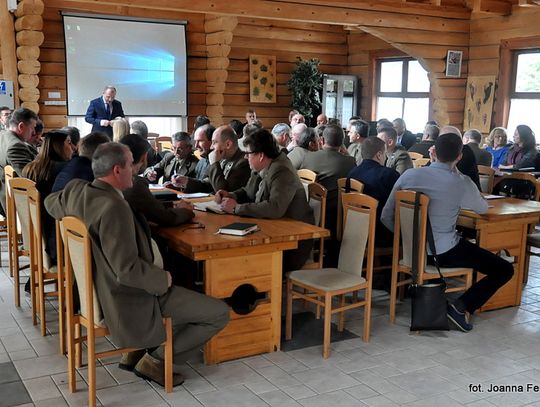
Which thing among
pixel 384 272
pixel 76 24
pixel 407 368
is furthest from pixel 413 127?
pixel 407 368

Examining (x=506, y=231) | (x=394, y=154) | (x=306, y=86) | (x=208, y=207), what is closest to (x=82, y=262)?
(x=208, y=207)

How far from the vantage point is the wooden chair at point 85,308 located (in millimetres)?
2838

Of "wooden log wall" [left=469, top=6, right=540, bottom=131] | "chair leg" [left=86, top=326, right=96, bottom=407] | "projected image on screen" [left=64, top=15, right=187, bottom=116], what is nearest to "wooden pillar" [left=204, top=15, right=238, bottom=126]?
"projected image on screen" [left=64, top=15, right=187, bottom=116]

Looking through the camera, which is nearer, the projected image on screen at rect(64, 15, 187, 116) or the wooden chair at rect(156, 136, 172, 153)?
the wooden chair at rect(156, 136, 172, 153)

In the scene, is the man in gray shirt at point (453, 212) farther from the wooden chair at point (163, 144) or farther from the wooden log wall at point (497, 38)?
the wooden log wall at point (497, 38)

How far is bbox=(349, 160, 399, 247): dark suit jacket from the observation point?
4508 mm

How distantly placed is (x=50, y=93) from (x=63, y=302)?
6305 mm

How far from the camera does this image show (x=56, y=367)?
3.43 m

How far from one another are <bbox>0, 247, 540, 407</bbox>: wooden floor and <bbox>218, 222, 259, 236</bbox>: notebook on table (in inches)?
29.5

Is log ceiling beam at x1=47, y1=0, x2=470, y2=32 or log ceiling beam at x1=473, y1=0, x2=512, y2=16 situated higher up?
log ceiling beam at x1=473, y1=0, x2=512, y2=16

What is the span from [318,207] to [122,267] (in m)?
1.85

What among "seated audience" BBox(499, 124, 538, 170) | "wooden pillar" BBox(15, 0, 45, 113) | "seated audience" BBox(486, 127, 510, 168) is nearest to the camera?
"seated audience" BBox(499, 124, 538, 170)

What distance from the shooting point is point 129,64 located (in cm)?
959

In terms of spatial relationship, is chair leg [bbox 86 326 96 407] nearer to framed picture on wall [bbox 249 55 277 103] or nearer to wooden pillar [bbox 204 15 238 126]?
wooden pillar [bbox 204 15 238 126]
